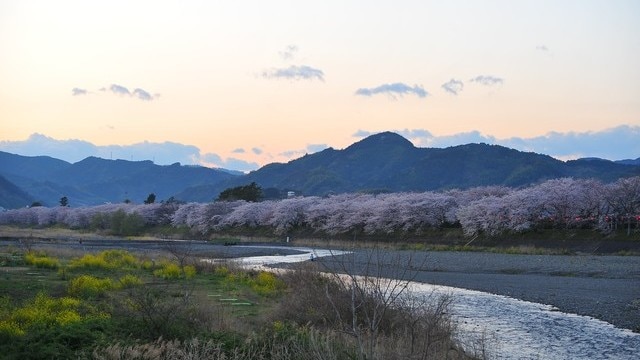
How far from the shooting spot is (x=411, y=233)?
7150cm

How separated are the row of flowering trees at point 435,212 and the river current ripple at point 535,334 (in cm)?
3166

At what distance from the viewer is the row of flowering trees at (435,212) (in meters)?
55.0

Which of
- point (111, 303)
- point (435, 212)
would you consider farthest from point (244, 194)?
point (111, 303)

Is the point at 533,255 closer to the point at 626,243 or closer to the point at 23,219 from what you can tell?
the point at 626,243

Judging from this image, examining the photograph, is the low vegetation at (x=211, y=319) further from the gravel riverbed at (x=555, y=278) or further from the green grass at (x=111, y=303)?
the gravel riverbed at (x=555, y=278)

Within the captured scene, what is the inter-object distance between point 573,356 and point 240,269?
2108 centimetres

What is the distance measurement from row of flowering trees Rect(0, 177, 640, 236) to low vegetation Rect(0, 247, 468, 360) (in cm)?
3545

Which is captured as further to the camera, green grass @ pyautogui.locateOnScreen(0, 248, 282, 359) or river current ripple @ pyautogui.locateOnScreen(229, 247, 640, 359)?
river current ripple @ pyautogui.locateOnScreen(229, 247, 640, 359)

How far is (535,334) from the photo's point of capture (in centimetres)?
1878

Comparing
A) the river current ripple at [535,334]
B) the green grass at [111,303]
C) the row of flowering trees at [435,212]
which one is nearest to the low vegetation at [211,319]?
the green grass at [111,303]

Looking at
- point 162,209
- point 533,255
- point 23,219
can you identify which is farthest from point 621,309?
point 23,219

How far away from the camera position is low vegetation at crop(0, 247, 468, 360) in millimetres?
9766

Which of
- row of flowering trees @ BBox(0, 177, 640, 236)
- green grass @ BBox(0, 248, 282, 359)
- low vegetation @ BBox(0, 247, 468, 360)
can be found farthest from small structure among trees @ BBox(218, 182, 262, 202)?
low vegetation @ BBox(0, 247, 468, 360)

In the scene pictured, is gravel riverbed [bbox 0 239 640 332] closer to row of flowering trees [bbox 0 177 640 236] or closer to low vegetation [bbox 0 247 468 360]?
low vegetation [bbox 0 247 468 360]
